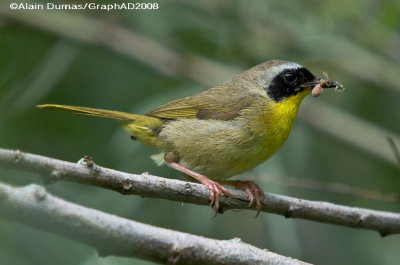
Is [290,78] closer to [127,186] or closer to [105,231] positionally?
[127,186]

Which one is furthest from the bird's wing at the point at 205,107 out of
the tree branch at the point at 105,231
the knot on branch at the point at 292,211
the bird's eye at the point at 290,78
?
the tree branch at the point at 105,231

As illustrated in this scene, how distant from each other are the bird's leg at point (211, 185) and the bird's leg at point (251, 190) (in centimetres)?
19

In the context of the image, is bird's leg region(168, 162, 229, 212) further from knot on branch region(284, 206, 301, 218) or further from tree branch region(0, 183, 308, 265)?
tree branch region(0, 183, 308, 265)

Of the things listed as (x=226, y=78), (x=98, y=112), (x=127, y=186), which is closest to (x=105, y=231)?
(x=127, y=186)

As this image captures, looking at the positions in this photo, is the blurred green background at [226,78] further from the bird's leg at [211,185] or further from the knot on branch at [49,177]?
the knot on branch at [49,177]

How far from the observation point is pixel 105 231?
2.40 metres

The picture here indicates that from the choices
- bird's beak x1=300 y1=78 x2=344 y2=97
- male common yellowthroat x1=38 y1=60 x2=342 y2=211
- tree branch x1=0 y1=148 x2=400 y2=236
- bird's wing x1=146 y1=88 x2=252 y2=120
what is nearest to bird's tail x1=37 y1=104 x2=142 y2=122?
male common yellowthroat x1=38 y1=60 x2=342 y2=211

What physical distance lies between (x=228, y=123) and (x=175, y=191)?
5.68 ft

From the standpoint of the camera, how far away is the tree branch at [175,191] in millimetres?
2633

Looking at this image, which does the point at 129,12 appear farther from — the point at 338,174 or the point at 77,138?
the point at 338,174

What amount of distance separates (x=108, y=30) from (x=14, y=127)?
1.99 metres

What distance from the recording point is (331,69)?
21.9 feet

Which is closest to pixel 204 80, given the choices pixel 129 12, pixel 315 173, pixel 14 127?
pixel 129 12

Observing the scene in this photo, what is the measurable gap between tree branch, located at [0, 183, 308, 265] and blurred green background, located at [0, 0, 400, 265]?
Answer: 8.03 feet
